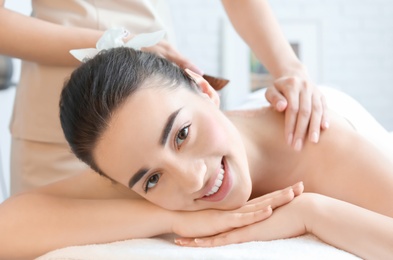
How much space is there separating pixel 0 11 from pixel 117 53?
43 centimetres

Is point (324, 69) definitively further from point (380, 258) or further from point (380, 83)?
point (380, 258)

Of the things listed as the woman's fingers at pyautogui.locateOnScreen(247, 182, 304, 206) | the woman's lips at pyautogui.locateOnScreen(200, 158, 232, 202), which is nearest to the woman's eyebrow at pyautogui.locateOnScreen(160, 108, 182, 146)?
the woman's lips at pyautogui.locateOnScreen(200, 158, 232, 202)

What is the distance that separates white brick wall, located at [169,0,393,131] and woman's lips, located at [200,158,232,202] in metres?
2.38

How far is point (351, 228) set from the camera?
940mm

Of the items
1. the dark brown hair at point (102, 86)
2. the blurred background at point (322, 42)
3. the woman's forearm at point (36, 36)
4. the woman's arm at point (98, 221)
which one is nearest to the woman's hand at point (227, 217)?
the woman's arm at point (98, 221)

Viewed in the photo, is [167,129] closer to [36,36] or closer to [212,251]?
[212,251]

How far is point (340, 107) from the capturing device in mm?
1690

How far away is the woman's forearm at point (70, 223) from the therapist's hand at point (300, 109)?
37 centimetres

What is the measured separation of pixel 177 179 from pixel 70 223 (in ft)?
0.86

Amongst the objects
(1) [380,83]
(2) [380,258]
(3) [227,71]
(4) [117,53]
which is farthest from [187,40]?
(2) [380,258]

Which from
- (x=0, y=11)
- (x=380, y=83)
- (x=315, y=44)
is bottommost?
(x=380, y=83)

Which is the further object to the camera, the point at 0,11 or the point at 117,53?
the point at 0,11

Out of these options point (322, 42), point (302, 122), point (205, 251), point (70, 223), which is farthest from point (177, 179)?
point (322, 42)

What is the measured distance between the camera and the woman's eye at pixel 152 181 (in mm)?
1036
